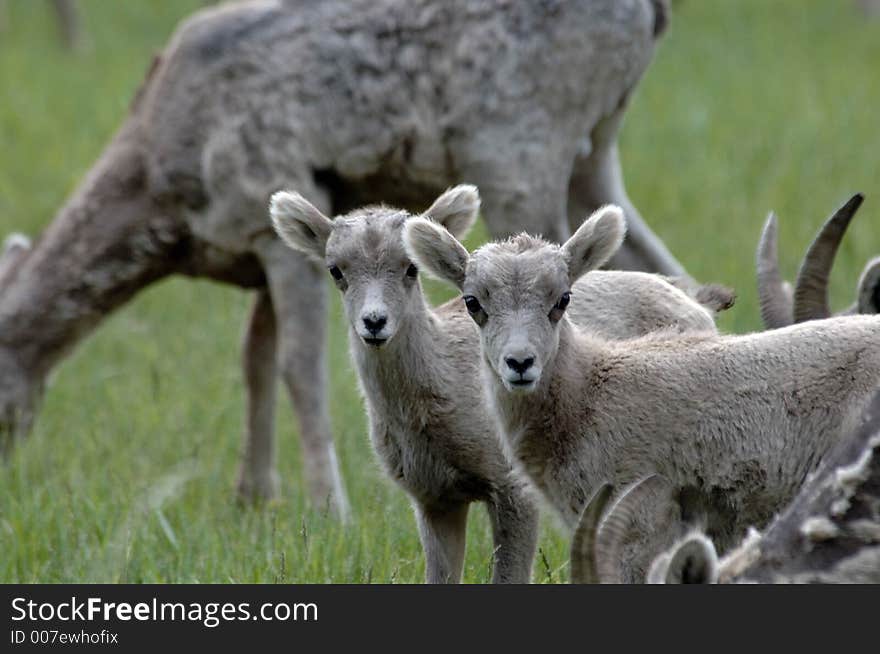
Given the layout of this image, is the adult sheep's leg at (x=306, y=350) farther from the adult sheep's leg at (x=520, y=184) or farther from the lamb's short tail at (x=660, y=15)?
the lamb's short tail at (x=660, y=15)

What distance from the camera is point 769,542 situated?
479cm

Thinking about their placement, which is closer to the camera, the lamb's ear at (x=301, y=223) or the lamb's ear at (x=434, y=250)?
the lamb's ear at (x=434, y=250)

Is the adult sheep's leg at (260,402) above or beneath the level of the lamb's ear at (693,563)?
above

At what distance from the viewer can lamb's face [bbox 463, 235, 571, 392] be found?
538cm

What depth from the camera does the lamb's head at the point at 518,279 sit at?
5398 millimetres

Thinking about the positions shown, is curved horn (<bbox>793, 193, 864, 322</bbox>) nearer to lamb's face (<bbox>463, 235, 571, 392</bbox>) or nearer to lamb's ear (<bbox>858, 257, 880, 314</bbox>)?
lamb's ear (<bbox>858, 257, 880, 314</bbox>)

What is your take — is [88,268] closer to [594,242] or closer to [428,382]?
[428,382]

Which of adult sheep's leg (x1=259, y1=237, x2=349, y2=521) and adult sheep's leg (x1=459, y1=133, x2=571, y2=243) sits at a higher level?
adult sheep's leg (x1=459, y1=133, x2=571, y2=243)

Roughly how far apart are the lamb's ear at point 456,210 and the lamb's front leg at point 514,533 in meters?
1.06

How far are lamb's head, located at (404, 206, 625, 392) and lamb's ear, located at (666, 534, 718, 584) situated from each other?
3.07 ft

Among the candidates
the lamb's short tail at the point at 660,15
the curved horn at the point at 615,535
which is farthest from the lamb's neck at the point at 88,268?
the curved horn at the point at 615,535

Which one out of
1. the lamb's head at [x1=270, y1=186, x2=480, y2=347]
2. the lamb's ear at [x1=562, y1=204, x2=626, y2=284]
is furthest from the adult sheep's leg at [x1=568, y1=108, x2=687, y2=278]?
the lamb's ear at [x1=562, y1=204, x2=626, y2=284]

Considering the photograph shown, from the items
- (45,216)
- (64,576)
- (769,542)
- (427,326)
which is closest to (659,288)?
(427,326)

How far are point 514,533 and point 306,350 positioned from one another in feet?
11.3
